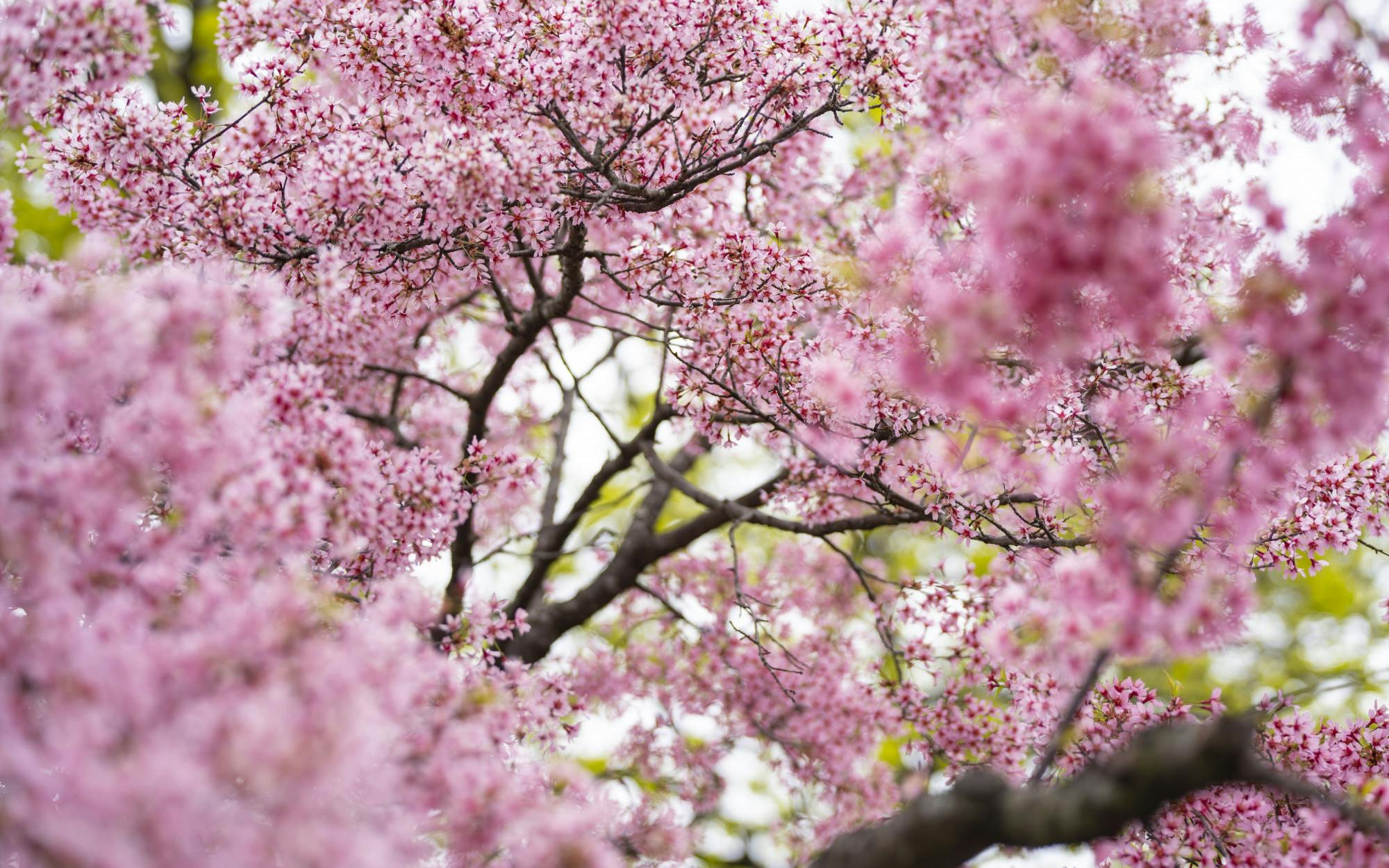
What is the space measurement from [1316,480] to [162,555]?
6.43 m

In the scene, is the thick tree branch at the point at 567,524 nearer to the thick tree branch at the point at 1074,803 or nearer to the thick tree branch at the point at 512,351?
the thick tree branch at the point at 512,351

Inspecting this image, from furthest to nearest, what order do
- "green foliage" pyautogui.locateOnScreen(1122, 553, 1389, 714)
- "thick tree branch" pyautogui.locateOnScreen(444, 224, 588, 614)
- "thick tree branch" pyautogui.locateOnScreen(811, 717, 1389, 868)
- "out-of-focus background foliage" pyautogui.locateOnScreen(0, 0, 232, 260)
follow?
"green foliage" pyautogui.locateOnScreen(1122, 553, 1389, 714) < "out-of-focus background foliage" pyautogui.locateOnScreen(0, 0, 232, 260) < "thick tree branch" pyautogui.locateOnScreen(444, 224, 588, 614) < "thick tree branch" pyautogui.locateOnScreen(811, 717, 1389, 868)

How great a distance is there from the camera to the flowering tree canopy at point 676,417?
3.13m

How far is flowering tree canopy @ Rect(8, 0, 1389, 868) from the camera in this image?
313 cm

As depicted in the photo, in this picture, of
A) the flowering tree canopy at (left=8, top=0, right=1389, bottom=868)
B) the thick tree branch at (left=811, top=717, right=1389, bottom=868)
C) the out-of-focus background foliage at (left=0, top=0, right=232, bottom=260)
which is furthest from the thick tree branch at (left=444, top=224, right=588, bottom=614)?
the out-of-focus background foliage at (left=0, top=0, right=232, bottom=260)

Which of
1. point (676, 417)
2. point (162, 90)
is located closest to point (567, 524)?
point (676, 417)

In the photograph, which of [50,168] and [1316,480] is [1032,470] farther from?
[50,168]

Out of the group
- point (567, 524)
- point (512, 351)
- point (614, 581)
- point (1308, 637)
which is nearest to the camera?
point (512, 351)

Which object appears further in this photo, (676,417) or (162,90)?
(162,90)

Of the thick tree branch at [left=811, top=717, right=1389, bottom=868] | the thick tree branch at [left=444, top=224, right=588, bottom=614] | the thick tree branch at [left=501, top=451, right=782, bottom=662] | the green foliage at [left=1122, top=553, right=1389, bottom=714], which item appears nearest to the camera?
the thick tree branch at [left=811, top=717, right=1389, bottom=868]

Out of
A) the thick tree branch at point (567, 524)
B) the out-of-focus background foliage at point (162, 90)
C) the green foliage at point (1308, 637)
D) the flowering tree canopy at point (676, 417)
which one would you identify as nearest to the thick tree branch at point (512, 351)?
the flowering tree canopy at point (676, 417)

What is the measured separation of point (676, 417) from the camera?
7.82m

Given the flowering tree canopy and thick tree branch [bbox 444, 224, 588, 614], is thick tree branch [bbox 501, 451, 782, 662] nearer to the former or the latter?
the flowering tree canopy

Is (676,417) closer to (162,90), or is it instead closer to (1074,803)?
(1074,803)
